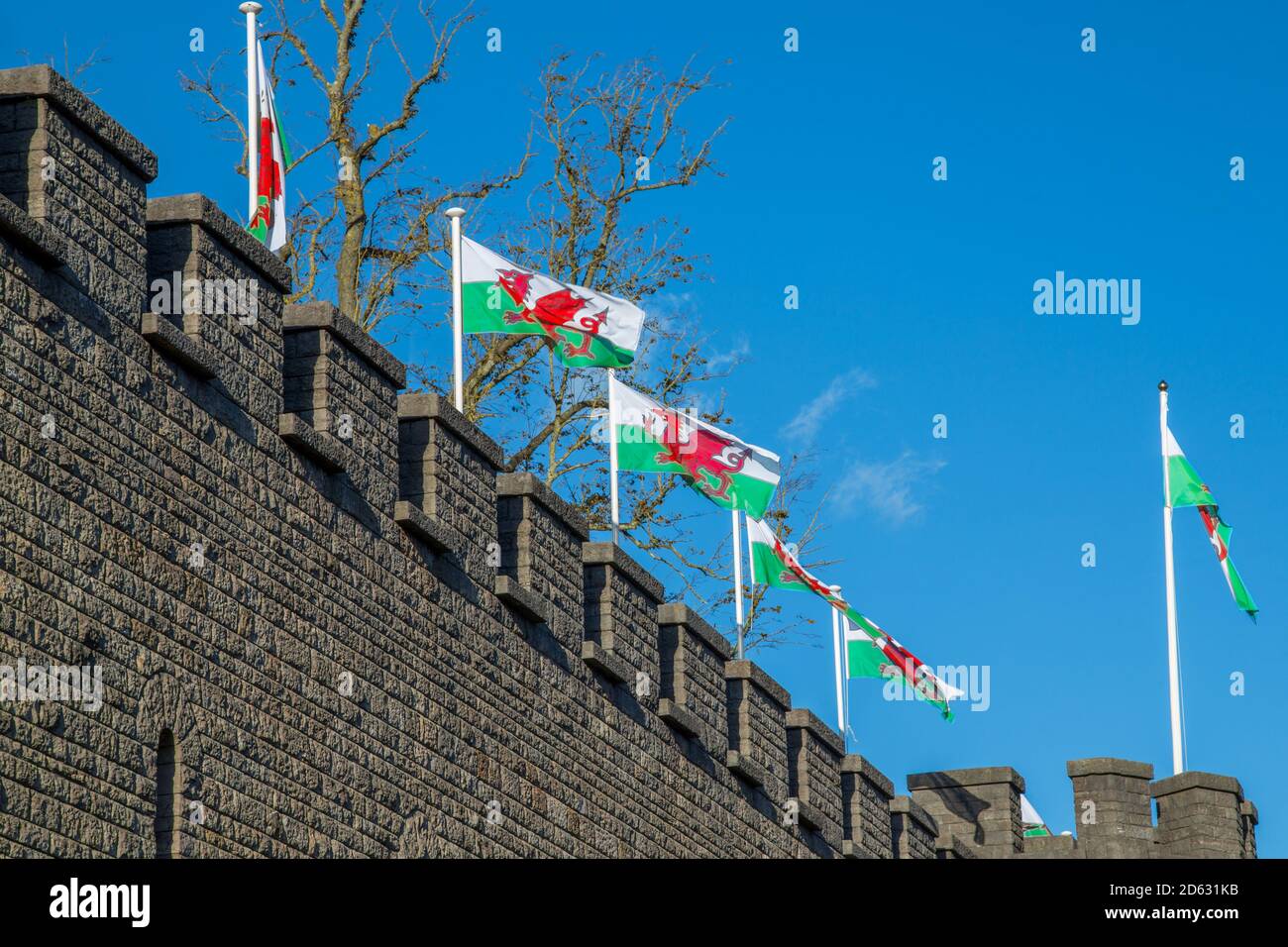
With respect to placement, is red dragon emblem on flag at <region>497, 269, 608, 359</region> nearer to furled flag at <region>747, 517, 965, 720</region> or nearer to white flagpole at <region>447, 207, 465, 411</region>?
white flagpole at <region>447, 207, 465, 411</region>

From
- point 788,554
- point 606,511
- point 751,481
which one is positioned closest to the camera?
point 751,481

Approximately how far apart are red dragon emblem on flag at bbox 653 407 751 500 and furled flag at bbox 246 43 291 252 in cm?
506

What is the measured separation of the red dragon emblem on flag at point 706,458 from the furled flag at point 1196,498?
23.4 feet

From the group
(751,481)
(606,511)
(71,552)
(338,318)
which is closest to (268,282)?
(338,318)

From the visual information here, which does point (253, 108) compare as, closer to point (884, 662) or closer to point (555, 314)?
point (555, 314)

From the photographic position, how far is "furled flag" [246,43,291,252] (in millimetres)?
14219

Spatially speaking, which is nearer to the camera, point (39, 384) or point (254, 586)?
point (39, 384)

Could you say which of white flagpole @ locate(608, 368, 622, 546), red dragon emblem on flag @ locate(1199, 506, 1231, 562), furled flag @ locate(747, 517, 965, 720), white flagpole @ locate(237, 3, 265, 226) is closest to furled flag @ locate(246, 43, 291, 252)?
Result: white flagpole @ locate(237, 3, 265, 226)

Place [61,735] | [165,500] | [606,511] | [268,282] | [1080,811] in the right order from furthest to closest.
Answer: [606,511], [1080,811], [268,282], [165,500], [61,735]
